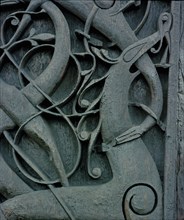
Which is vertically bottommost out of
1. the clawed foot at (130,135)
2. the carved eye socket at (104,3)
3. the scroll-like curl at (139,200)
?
the scroll-like curl at (139,200)

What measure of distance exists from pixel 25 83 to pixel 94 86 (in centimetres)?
25

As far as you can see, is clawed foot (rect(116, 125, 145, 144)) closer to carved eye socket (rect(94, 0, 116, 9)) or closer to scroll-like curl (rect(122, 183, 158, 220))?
scroll-like curl (rect(122, 183, 158, 220))

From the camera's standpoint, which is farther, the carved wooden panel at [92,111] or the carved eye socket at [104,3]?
the carved eye socket at [104,3]

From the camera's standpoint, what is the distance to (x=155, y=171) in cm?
165

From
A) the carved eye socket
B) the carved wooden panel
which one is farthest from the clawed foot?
the carved eye socket

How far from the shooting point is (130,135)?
167 centimetres

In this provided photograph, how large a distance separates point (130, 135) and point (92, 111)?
0.51 ft

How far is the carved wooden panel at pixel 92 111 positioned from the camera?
163 centimetres

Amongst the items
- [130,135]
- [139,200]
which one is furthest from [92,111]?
[139,200]

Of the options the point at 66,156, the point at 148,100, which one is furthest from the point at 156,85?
the point at 66,156

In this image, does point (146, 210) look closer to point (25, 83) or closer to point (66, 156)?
point (66, 156)

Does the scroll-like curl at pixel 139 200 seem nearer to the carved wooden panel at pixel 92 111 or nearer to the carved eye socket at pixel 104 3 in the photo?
the carved wooden panel at pixel 92 111

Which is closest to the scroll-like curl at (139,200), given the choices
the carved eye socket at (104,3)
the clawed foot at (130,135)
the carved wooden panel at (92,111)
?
the carved wooden panel at (92,111)

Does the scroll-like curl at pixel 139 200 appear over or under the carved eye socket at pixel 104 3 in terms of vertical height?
under
